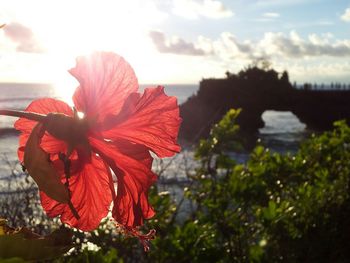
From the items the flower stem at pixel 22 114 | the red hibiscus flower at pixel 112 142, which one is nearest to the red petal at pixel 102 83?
the red hibiscus flower at pixel 112 142

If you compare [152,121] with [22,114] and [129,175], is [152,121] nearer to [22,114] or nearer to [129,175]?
[129,175]

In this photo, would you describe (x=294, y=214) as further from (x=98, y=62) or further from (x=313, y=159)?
(x=98, y=62)

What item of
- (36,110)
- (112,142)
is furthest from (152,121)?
(36,110)

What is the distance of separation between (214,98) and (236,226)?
41.1 m

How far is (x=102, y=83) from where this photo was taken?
2.36ft

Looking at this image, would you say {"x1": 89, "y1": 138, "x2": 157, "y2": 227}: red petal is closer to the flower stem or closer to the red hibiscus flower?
the red hibiscus flower

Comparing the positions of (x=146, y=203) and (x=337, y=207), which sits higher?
(x=146, y=203)

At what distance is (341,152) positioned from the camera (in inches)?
204

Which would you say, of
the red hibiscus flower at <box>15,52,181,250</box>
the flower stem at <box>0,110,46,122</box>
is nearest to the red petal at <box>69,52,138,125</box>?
the red hibiscus flower at <box>15,52,181,250</box>

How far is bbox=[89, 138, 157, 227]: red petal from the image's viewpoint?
690 millimetres

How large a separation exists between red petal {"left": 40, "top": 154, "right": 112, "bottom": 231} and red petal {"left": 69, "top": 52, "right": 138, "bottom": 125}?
8 centimetres

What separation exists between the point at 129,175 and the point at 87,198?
84mm

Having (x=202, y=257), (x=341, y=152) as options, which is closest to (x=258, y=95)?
(x=341, y=152)

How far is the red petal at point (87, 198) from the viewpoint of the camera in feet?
2.38
